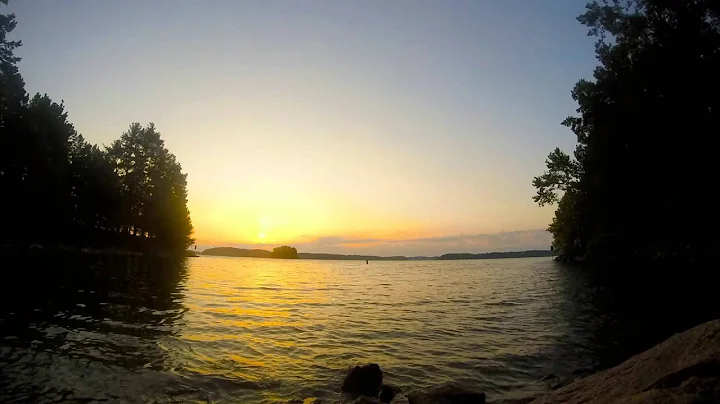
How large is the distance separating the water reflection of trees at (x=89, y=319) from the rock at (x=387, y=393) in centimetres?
669

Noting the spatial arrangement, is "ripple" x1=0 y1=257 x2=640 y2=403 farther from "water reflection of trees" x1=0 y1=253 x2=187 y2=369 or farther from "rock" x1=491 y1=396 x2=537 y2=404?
"rock" x1=491 y1=396 x2=537 y2=404

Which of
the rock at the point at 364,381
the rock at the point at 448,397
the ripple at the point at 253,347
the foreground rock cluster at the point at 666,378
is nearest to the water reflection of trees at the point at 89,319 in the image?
the ripple at the point at 253,347

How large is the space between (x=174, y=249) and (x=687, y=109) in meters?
102

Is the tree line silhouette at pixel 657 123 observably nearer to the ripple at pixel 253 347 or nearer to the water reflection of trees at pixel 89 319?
the ripple at pixel 253 347

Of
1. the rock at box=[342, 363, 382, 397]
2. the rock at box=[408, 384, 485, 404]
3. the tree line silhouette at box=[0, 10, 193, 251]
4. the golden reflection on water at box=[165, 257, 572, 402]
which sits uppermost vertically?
the tree line silhouette at box=[0, 10, 193, 251]

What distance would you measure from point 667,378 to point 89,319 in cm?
1985

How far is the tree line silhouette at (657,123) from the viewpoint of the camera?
33.1m

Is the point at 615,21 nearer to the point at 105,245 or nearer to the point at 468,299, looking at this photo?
the point at 468,299

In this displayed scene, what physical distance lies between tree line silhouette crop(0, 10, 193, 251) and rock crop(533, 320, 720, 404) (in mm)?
59011

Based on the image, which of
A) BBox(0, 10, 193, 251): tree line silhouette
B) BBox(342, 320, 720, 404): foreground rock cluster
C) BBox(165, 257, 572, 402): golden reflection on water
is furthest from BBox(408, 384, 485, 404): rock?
BBox(0, 10, 193, 251): tree line silhouette

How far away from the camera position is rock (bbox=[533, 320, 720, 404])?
3.43 m

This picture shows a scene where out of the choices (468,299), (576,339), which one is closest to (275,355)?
(576,339)

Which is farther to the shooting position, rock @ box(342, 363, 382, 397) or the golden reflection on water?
the golden reflection on water

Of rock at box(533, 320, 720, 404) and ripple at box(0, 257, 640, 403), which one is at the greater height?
rock at box(533, 320, 720, 404)
